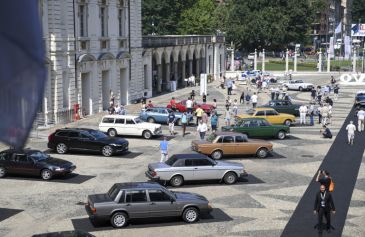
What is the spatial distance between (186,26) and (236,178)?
81.6 m

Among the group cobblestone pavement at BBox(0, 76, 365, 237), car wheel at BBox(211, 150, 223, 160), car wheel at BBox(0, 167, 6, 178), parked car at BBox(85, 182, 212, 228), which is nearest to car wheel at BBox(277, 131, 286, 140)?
cobblestone pavement at BBox(0, 76, 365, 237)

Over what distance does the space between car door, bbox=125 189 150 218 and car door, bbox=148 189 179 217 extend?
14 centimetres

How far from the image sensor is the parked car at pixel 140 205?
16.8 m

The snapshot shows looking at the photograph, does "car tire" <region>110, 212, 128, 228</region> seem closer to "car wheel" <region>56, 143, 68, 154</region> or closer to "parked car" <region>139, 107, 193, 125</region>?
"car wheel" <region>56, 143, 68, 154</region>

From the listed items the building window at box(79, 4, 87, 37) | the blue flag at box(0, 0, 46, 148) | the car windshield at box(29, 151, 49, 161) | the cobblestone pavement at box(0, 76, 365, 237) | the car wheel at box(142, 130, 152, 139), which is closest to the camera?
the blue flag at box(0, 0, 46, 148)

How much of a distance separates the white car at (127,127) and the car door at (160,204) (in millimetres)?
17895

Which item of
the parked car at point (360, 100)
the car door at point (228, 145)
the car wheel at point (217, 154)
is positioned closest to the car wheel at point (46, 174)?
the car wheel at point (217, 154)

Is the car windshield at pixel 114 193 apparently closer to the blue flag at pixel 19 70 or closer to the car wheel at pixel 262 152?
the car wheel at pixel 262 152

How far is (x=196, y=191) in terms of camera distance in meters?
22.1

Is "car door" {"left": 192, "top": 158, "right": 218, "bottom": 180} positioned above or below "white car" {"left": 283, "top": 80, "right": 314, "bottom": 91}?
below

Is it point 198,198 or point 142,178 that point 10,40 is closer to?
point 198,198

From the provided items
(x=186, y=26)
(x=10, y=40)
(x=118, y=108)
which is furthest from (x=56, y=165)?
(x=186, y=26)

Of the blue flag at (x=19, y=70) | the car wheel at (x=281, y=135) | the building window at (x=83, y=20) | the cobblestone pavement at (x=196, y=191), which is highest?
the building window at (x=83, y=20)

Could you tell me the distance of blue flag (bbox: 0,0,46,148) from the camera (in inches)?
113
